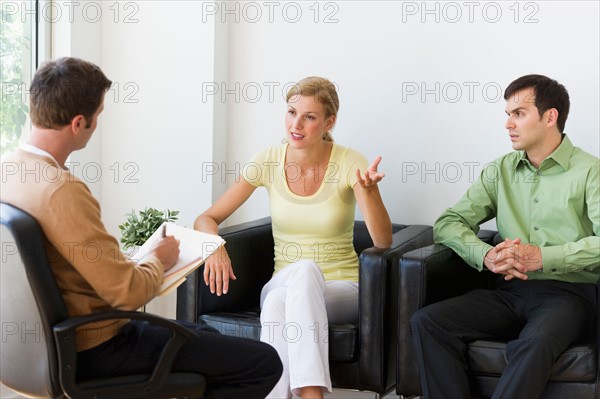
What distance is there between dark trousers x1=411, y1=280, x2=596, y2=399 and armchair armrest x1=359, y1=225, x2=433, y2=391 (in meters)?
0.17

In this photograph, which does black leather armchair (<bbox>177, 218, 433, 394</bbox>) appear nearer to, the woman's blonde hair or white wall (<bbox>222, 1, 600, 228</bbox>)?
white wall (<bbox>222, 1, 600, 228</bbox>)

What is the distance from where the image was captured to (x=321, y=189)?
3.36 meters

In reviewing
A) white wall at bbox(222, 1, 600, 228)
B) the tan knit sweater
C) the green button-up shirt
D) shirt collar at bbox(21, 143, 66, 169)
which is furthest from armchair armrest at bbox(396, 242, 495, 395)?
shirt collar at bbox(21, 143, 66, 169)

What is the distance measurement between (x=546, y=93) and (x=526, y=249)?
2.00 feet

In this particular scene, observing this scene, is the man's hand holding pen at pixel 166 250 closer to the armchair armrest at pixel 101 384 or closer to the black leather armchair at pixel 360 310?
the armchair armrest at pixel 101 384

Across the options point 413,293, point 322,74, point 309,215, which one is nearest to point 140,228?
point 309,215

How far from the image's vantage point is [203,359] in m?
2.29

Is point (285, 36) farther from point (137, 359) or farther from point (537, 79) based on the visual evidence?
point (137, 359)

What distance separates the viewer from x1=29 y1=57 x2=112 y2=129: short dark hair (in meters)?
2.11

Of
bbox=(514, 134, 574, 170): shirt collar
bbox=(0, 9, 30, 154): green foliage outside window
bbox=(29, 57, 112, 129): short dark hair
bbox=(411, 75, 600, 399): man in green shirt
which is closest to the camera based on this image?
bbox=(29, 57, 112, 129): short dark hair

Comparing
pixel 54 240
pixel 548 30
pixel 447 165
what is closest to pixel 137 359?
pixel 54 240

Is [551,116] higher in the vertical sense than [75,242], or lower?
higher

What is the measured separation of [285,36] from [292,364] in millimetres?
1800

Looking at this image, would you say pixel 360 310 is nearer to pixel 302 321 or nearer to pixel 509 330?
pixel 302 321
